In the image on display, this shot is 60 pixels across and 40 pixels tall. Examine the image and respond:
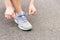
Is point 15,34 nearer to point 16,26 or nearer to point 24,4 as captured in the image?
point 16,26

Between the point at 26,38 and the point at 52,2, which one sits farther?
the point at 52,2

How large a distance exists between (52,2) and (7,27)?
684mm

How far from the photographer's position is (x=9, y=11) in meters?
1.13

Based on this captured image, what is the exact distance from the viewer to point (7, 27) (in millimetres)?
1414

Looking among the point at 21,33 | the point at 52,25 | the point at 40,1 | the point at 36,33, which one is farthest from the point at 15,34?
the point at 40,1

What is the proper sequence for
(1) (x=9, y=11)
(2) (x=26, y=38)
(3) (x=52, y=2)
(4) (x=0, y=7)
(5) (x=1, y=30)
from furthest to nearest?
(3) (x=52, y=2) < (4) (x=0, y=7) < (5) (x=1, y=30) < (2) (x=26, y=38) < (1) (x=9, y=11)

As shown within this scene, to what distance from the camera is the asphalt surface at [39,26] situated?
4.24 ft

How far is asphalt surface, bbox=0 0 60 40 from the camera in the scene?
129 centimetres

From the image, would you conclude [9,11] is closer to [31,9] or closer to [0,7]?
[31,9]

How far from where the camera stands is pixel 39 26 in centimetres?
142

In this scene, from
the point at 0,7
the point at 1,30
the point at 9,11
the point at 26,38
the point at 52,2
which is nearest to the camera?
the point at 9,11

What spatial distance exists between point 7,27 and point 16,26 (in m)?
0.08

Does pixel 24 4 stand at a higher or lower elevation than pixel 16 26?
higher

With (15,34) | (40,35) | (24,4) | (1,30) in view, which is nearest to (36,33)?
(40,35)
